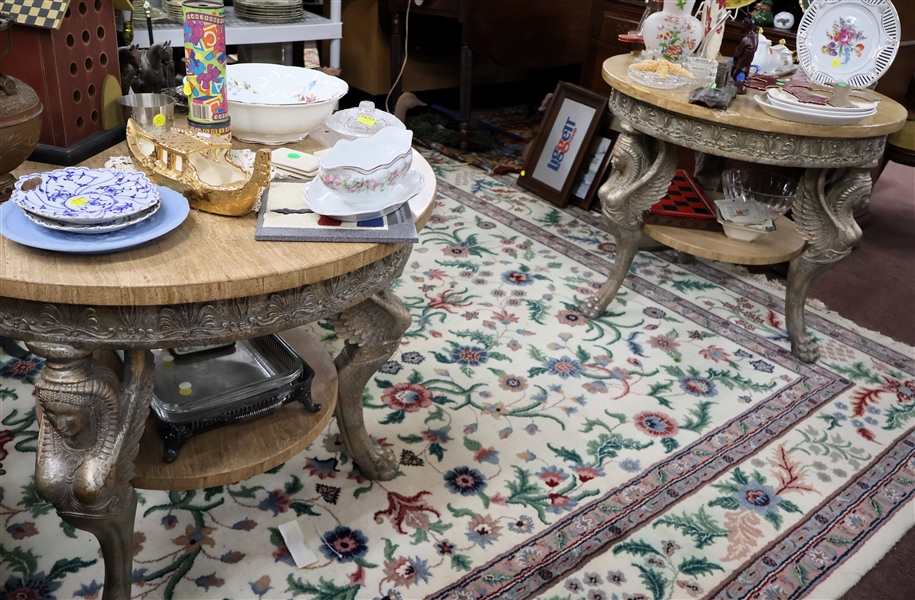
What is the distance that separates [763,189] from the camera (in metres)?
2.40

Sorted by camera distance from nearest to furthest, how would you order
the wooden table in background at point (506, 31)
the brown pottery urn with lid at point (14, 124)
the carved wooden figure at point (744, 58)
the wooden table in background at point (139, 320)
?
the wooden table in background at point (139, 320)
the brown pottery urn with lid at point (14, 124)
the carved wooden figure at point (744, 58)
the wooden table in background at point (506, 31)

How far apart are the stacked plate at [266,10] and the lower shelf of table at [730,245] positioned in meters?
1.86

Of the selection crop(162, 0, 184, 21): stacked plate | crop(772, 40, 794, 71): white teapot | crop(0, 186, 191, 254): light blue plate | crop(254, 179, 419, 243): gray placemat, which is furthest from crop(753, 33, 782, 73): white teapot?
crop(162, 0, 184, 21): stacked plate

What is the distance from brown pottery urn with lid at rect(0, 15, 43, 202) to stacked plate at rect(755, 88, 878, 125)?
1.67 metres

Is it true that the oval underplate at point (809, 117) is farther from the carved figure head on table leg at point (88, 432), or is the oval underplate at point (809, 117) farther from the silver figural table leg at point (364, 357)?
the carved figure head on table leg at point (88, 432)

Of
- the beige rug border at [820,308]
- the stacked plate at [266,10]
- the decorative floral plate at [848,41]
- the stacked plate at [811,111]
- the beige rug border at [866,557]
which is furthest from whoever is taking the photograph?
the stacked plate at [266,10]

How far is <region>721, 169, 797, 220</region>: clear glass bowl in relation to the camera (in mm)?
2377

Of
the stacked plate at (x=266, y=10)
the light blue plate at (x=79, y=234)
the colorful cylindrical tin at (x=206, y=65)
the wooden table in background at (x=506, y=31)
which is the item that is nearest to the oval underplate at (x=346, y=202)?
the light blue plate at (x=79, y=234)

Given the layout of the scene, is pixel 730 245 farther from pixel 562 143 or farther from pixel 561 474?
pixel 562 143

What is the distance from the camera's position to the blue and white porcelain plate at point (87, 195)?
3.40 ft

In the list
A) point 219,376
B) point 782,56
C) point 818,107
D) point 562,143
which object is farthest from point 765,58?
point 219,376

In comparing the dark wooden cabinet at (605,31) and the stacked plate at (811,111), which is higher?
the stacked plate at (811,111)

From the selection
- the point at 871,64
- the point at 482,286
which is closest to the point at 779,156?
the point at 871,64

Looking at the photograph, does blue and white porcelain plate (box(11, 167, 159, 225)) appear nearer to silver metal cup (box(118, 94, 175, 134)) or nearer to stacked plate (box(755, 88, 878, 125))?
silver metal cup (box(118, 94, 175, 134))
